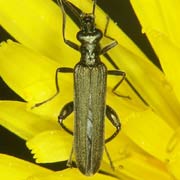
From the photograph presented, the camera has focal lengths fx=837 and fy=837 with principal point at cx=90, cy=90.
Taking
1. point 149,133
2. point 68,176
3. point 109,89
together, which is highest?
point 109,89

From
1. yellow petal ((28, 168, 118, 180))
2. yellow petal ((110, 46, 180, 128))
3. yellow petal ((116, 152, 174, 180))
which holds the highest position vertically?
yellow petal ((110, 46, 180, 128))

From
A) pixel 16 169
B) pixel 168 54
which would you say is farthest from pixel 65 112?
pixel 168 54

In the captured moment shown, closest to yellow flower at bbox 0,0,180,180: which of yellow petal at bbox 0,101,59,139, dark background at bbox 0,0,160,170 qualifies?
yellow petal at bbox 0,101,59,139

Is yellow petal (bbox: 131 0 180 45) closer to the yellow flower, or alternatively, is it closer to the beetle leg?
the yellow flower

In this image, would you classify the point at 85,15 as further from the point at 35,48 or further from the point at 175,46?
the point at 175,46

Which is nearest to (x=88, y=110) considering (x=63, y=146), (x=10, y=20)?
(x=63, y=146)

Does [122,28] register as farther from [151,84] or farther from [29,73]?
[29,73]
